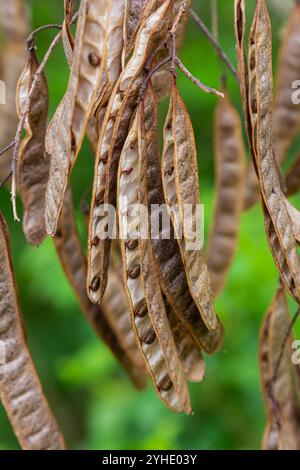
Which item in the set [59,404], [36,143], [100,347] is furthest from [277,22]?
[36,143]

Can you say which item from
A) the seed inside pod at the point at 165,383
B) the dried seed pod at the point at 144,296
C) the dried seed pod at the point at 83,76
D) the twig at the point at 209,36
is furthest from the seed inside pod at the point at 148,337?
the twig at the point at 209,36

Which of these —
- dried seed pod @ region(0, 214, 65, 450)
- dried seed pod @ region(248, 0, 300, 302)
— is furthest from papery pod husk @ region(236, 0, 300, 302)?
dried seed pod @ region(0, 214, 65, 450)

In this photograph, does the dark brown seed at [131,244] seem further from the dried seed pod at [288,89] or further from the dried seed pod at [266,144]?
the dried seed pod at [288,89]

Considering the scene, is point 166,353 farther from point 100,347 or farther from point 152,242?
point 100,347

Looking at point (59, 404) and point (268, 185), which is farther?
point (59, 404)

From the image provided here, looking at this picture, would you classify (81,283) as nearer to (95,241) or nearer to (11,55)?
(95,241)

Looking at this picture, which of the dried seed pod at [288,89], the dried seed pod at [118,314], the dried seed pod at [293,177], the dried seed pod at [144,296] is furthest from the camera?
the dried seed pod at [288,89]
